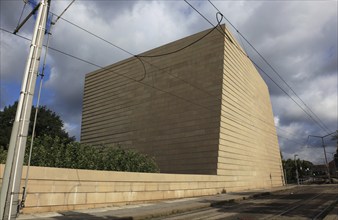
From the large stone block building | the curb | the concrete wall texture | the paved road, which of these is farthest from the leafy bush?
the large stone block building

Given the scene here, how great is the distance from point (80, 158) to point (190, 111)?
15073 millimetres

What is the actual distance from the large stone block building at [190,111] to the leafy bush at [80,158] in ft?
26.6

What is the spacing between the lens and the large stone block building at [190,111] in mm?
29812

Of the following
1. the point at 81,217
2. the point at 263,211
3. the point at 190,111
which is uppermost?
the point at 190,111

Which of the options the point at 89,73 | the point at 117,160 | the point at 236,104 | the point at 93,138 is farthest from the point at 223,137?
the point at 89,73

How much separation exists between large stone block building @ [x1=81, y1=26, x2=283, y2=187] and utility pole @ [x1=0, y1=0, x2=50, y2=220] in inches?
877

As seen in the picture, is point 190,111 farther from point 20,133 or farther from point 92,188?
point 20,133

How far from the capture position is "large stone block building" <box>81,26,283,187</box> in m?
29.8

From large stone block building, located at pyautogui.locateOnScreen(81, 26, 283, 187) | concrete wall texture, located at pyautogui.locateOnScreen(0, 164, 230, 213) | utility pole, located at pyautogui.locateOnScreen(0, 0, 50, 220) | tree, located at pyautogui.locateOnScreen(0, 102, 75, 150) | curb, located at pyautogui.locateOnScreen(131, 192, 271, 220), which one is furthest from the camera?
tree, located at pyautogui.locateOnScreen(0, 102, 75, 150)

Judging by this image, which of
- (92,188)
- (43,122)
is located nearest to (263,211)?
(92,188)

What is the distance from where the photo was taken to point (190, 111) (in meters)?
31.7

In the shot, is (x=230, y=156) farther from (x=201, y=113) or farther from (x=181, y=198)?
(x=181, y=198)

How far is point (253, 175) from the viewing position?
36.5 meters

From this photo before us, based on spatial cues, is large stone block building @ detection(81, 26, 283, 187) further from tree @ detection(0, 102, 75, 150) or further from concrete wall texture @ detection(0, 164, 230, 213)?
concrete wall texture @ detection(0, 164, 230, 213)
